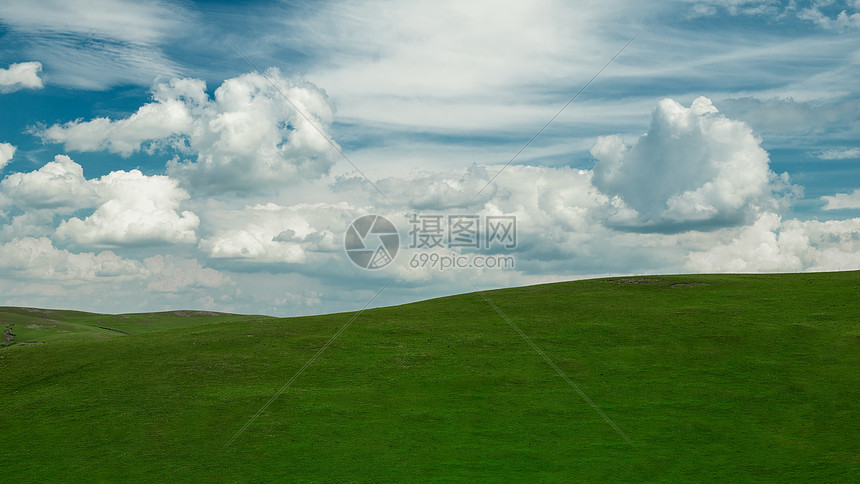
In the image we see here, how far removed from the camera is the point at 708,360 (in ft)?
149

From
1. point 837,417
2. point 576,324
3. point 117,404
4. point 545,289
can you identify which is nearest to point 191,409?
point 117,404

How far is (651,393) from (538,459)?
40.9 ft

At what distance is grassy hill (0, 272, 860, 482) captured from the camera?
31875mm

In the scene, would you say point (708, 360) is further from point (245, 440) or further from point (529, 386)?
point (245, 440)

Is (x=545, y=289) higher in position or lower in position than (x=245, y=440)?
higher

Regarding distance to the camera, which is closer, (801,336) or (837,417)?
(837,417)

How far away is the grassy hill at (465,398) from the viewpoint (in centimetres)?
3188

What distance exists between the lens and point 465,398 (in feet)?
133

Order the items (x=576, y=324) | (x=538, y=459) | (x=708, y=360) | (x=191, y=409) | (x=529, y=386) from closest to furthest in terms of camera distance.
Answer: (x=538, y=459) < (x=191, y=409) < (x=529, y=386) < (x=708, y=360) < (x=576, y=324)

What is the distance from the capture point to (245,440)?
116 feet

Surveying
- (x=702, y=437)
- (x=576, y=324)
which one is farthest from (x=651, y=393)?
(x=576, y=324)

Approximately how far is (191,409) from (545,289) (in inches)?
1897

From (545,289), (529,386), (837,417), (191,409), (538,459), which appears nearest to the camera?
(538,459)

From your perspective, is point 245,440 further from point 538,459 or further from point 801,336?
point 801,336
